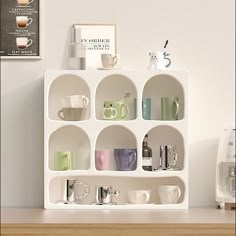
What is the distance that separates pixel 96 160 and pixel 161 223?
1.63 ft

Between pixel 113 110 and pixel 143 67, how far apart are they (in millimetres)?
235

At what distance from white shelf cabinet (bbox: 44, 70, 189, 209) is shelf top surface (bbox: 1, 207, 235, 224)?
4.1 inches

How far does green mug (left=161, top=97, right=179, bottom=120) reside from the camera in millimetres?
2426

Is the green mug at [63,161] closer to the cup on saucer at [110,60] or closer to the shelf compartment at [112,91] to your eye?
the shelf compartment at [112,91]

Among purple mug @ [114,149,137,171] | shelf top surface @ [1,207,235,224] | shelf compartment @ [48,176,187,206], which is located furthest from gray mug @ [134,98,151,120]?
shelf top surface @ [1,207,235,224]

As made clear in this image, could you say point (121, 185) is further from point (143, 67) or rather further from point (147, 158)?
point (143, 67)

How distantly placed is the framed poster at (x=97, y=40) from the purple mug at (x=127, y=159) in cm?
37

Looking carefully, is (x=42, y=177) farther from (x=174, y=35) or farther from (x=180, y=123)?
(x=174, y=35)

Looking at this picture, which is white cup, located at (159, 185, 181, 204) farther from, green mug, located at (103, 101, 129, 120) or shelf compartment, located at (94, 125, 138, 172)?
green mug, located at (103, 101, 129, 120)

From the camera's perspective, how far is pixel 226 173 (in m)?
2.41

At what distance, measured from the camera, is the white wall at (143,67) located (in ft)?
8.21

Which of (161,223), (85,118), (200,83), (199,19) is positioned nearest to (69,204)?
(85,118)

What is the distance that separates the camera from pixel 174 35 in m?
2.53

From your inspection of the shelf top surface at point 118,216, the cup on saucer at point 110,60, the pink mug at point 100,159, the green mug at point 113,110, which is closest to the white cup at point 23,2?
the cup on saucer at point 110,60
